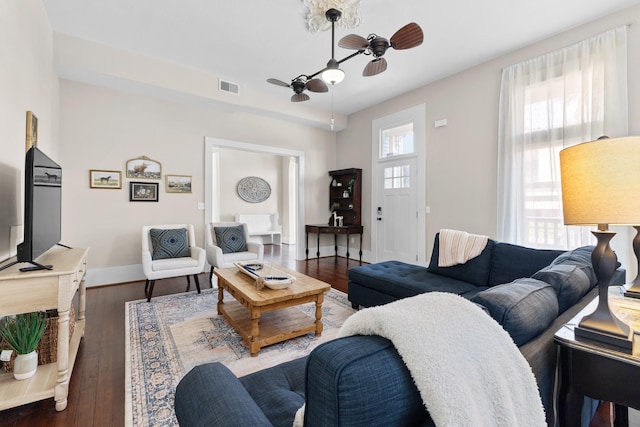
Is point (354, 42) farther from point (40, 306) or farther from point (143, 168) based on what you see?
point (143, 168)

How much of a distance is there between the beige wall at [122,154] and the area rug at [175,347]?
1277mm

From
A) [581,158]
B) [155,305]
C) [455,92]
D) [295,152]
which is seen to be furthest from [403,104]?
[155,305]

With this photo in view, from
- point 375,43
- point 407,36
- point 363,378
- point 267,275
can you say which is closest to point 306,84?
point 375,43

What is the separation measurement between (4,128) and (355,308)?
325cm

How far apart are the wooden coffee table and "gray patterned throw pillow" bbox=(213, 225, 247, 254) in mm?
1347

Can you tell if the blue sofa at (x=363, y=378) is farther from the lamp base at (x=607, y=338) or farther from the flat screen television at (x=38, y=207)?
the flat screen television at (x=38, y=207)

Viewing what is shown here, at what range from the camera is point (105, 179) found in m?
3.96

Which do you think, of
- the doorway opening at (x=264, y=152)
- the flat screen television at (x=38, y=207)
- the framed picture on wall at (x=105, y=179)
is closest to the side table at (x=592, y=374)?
the flat screen television at (x=38, y=207)

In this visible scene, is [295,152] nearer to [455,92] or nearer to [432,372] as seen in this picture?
[455,92]

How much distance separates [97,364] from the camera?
2.05 meters

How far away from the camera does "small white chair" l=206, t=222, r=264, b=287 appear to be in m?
3.86

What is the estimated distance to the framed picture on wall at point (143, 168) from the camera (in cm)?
412

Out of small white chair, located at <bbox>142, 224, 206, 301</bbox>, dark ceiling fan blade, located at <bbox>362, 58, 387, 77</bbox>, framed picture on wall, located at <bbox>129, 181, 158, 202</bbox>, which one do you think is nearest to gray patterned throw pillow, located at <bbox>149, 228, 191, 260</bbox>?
small white chair, located at <bbox>142, 224, 206, 301</bbox>

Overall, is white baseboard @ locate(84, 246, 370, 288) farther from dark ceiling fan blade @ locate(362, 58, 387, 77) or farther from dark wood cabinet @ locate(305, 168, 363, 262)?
dark ceiling fan blade @ locate(362, 58, 387, 77)
